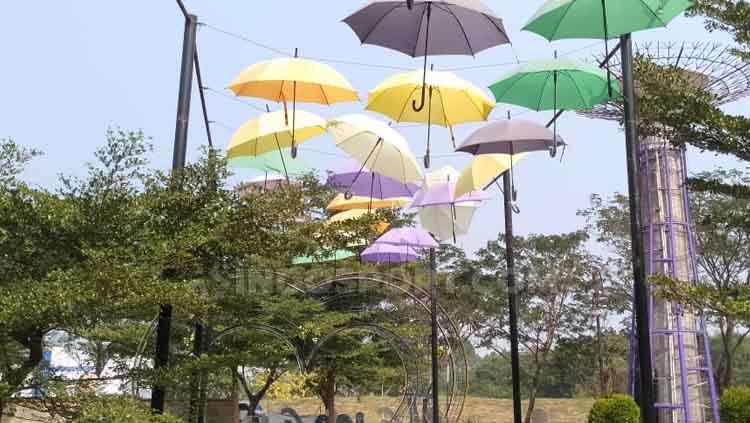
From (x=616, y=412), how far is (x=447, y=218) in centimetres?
307

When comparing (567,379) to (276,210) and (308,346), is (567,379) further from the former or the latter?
(276,210)

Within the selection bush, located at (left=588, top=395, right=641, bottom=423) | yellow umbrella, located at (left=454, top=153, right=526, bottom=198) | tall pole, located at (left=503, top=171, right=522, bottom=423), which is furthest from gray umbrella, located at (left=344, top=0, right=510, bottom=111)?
bush, located at (left=588, top=395, right=641, bottom=423)

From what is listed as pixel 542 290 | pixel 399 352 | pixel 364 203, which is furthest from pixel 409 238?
pixel 542 290

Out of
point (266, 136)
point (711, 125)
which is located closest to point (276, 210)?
point (266, 136)

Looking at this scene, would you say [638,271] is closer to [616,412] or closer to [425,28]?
[425,28]

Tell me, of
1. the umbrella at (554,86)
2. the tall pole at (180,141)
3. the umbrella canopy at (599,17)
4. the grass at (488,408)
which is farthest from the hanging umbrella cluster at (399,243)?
the grass at (488,408)

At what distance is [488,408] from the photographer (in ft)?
64.1

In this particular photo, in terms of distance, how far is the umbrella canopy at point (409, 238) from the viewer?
9.29 m

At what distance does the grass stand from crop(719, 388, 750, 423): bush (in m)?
6.91

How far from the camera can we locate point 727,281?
15.4 m

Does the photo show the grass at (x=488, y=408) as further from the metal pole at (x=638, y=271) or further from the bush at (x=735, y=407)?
the metal pole at (x=638, y=271)

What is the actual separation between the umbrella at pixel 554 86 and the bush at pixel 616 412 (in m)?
3.61

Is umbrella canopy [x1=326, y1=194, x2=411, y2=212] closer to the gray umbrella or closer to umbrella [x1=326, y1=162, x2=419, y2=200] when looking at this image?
umbrella [x1=326, y1=162, x2=419, y2=200]

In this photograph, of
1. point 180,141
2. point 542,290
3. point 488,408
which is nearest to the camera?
point 180,141
